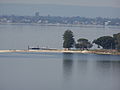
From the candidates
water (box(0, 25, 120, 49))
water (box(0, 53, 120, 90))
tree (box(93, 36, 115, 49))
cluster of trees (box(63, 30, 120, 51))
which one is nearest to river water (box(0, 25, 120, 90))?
water (box(0, 53, 120, 90))

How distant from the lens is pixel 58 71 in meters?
15.5

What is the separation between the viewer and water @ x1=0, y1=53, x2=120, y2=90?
42.9 ft

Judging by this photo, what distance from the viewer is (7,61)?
17.4 metres

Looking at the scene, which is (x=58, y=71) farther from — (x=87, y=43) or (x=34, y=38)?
(x=34, y=38)

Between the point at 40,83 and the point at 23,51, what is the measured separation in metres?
7.71

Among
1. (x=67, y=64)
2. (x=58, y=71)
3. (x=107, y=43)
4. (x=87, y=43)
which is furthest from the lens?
(x=87, y=43)

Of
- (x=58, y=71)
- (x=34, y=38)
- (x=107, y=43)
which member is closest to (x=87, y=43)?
(x=107, y=43)

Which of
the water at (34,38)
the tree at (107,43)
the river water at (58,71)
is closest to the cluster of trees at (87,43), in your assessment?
the tree at (107,43)

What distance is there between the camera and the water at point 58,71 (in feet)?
42.9

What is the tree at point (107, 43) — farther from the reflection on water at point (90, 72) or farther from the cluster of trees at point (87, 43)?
the reflection on water at point (90, 72)

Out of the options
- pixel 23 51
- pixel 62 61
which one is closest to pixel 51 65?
pixel 62 61

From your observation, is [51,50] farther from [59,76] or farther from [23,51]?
[59,76]

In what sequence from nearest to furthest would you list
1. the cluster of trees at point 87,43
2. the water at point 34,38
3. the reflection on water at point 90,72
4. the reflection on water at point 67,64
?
the reflection on water at point 90,72 → the reflection on water at point 67,64 → the cluster of trees at point 87,43 → the water at point 34,38

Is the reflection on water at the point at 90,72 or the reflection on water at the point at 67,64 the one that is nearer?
the reflection on water at the point at 90,72
